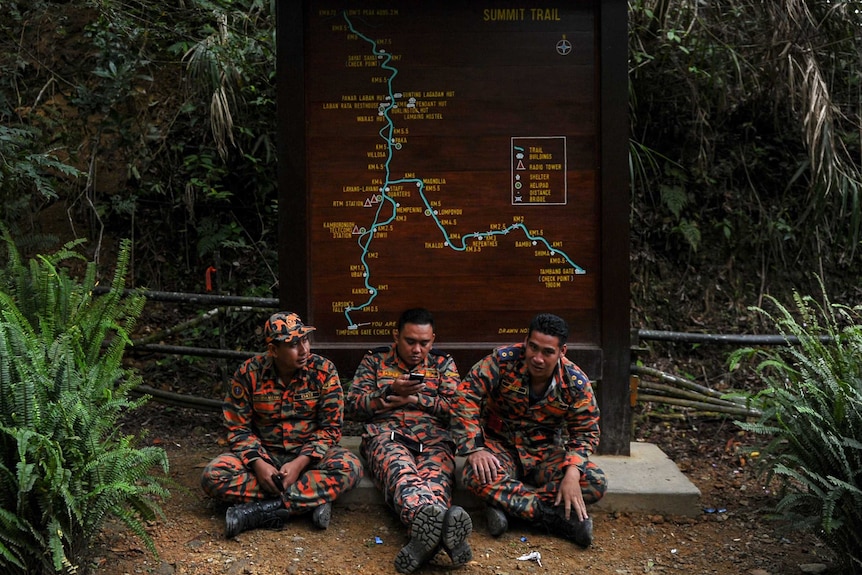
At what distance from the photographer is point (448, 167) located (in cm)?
484

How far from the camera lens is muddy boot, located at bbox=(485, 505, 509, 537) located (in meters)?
3.92

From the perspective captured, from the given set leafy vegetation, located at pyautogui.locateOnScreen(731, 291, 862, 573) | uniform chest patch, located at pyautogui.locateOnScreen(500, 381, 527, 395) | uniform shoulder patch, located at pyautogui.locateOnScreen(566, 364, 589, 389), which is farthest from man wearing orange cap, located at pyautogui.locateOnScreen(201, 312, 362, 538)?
leafy vegetation, located at pyautogui.locateOnScreen(731, 291, 862, 573)

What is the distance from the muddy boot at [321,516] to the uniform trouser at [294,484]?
0.09ft

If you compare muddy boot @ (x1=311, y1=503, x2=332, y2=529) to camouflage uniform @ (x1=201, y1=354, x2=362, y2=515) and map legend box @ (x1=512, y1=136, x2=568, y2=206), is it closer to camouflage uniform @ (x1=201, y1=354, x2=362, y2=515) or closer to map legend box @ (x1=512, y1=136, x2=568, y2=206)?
camouflage uniform @ (x1=201, y1=354, x2=362, y2=515)

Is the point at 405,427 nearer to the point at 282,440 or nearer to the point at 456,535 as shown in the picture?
the point at 282,440

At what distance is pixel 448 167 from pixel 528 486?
2094mm

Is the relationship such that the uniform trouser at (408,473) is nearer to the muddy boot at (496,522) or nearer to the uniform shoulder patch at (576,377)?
the muddy boot at (496,522)

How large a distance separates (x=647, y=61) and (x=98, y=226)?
6.04 metres

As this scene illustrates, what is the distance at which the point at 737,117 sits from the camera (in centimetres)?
816

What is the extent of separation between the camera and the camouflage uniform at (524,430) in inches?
157

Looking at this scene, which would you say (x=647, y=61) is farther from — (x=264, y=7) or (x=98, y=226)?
(x=98, y=226)

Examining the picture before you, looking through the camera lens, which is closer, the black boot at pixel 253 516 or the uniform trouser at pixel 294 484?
the black boot at pixel 253 516

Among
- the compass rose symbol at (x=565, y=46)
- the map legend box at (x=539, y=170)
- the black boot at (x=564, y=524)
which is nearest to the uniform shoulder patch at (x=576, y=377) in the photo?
the black boot at (x=564, y=524)

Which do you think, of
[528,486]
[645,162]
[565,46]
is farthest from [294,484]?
[645,162]
